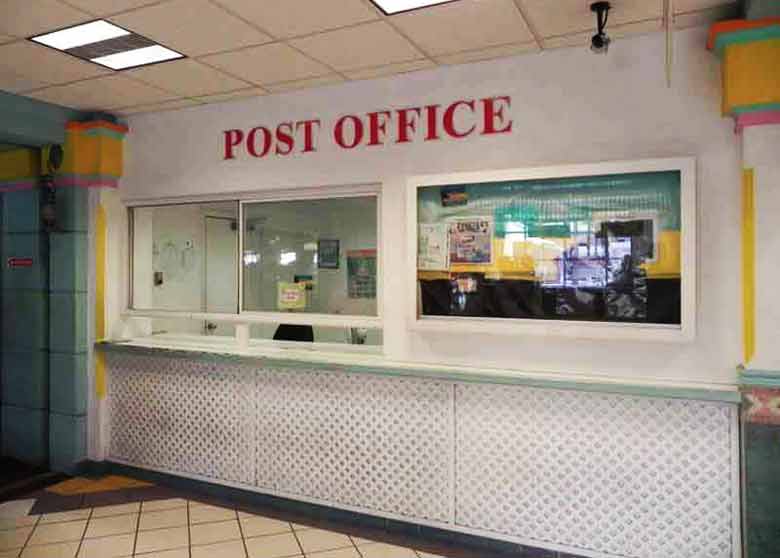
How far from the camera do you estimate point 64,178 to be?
487 centimetres

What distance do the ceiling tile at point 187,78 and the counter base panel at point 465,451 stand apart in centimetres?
202

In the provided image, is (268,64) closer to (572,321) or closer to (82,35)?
(82,35)

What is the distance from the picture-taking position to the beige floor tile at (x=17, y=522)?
3920 mm

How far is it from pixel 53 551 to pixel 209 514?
0.95 m

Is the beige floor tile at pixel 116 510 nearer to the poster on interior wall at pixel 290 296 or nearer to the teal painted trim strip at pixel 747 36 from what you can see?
the poster on interior wall at pixel 290 296

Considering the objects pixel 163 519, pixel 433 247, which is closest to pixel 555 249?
pixel 433 247

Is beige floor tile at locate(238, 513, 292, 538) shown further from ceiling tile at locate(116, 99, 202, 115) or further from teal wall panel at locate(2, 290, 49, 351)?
ceiling tile at locate(116, 99, 202, 115)

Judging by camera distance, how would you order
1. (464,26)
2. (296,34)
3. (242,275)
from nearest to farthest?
1. (464,26)
2. (296,34)
3. (242,275)

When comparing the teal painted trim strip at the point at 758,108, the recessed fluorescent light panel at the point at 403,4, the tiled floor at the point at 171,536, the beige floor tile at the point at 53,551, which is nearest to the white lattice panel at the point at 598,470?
the tiled floor at the point at 171,536

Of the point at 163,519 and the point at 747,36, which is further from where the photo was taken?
Answer: the point at 163,519

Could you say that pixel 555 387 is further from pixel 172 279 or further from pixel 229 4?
pixel 172 279

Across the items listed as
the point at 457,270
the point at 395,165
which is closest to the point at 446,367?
the point at 457,270

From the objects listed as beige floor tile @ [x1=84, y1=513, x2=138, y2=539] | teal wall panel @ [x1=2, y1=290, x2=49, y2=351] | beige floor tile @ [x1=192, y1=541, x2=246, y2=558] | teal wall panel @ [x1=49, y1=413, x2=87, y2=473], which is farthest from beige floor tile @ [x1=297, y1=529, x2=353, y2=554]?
teal wall panel @ [x1=2, y1=290, x2=49, y2=351]

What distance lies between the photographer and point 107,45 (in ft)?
11.3
